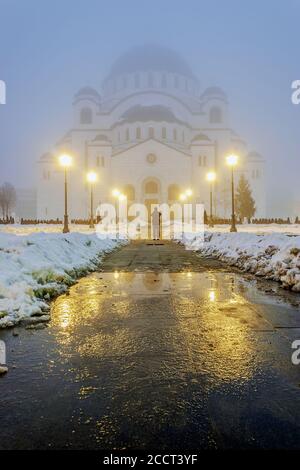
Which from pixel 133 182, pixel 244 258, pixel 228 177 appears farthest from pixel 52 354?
pixel 228 177

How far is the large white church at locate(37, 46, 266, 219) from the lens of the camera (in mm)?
65812

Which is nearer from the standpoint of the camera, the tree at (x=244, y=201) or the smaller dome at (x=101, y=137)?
the tree at (x=244, y=201)

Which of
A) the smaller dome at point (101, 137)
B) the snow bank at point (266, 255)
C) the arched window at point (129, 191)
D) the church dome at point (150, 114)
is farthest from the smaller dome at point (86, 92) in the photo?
the snow bank at point (266, 255)

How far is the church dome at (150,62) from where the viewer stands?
78.2 meters

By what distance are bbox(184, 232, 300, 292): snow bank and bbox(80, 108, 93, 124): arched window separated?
63321mm

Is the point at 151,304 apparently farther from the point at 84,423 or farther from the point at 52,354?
the point at 84,423

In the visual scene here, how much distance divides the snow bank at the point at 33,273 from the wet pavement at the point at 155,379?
1.28ft

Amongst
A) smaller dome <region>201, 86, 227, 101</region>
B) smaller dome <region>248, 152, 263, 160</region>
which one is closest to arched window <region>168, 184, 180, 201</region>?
smaller dome <region>248, 152, 263, 160</region>

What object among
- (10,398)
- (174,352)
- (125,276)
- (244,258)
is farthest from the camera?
(244,258)

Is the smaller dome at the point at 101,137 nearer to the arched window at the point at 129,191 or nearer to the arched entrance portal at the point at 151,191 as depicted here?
the arched window at the point at 129,191

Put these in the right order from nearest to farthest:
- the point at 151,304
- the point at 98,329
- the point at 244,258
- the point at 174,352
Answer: the point at 174,352
the point at 98,329
the point at 151,304
the point at 244,258

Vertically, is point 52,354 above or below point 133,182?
below
